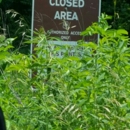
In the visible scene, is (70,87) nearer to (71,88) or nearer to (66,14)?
(71,88)

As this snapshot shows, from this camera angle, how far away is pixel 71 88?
5086 mm

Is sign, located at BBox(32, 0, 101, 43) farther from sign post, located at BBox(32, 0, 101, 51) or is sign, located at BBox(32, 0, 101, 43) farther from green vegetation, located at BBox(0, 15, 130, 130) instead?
green vegetation, located at BBox(0, 15, 130, 130)

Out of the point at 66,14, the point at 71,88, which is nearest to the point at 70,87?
the point at 71,88

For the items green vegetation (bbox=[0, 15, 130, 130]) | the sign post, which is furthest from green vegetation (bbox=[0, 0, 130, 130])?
the sign post

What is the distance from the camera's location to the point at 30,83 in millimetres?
5355

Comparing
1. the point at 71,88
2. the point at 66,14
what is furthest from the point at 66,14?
the point at 71,88

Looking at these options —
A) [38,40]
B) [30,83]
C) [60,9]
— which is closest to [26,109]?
[30,83]

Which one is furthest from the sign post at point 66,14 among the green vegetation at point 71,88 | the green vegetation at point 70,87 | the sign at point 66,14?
the green vegetation at point 71,88

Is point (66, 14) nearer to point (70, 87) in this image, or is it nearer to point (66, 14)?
point (66, 14)

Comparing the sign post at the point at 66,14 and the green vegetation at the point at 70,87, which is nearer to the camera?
the green vegetation at the point at 70,87

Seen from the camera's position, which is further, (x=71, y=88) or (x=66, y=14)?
(x=66, y=14)

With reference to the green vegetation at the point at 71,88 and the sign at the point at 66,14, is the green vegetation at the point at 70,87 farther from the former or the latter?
the sign at the point at 66,14

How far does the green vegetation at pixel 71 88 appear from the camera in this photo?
4777 millimetres

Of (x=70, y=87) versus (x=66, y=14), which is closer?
(x=70, y=87)
